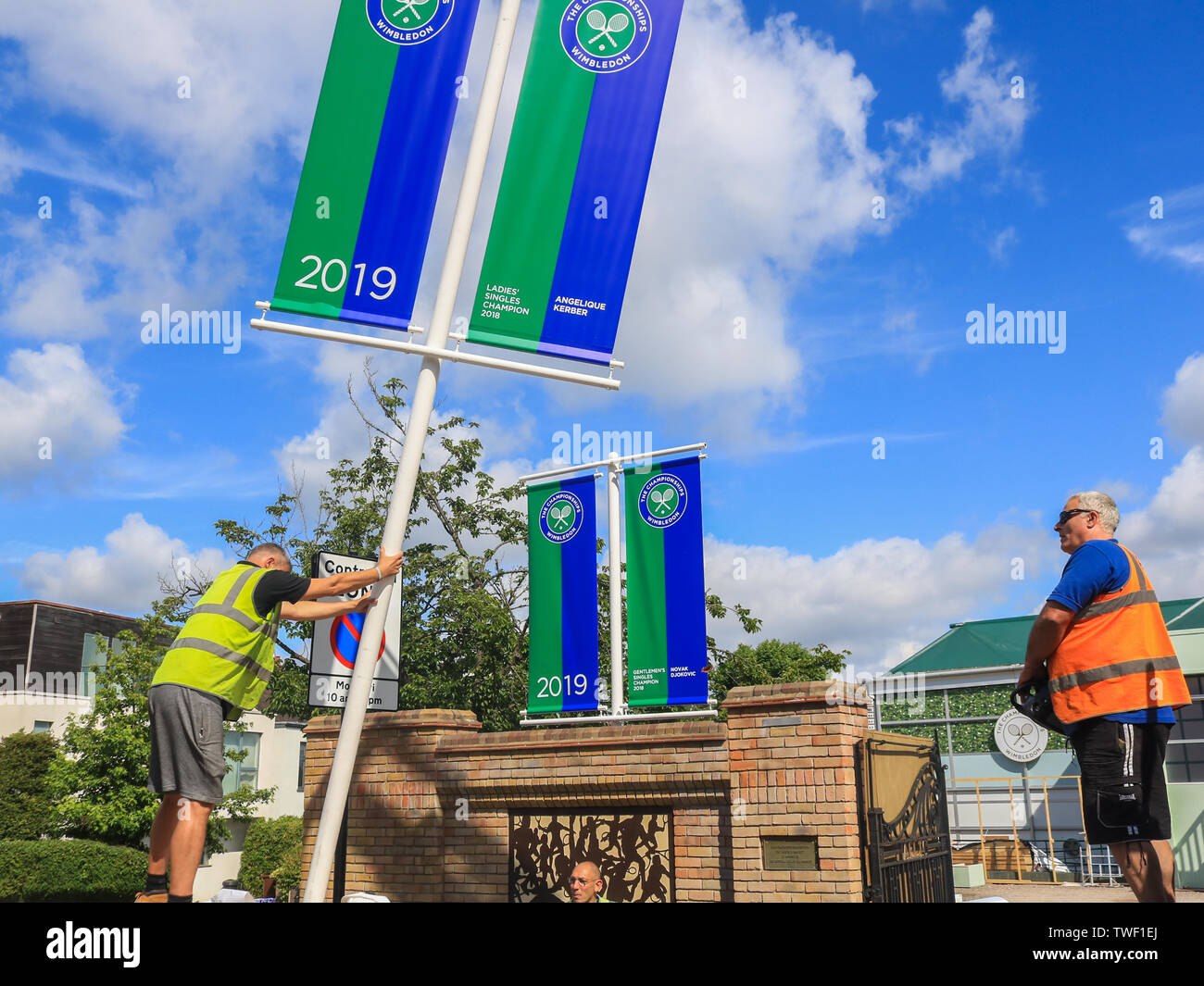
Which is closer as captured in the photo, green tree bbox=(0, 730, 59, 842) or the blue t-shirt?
the blue t-shirt

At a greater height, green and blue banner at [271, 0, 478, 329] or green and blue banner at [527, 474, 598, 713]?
green and blue banner at [271, 0, 478, 329]

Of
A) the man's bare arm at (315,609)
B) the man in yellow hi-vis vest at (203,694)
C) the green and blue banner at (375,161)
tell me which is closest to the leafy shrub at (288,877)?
the man's bare arm at (315,609)

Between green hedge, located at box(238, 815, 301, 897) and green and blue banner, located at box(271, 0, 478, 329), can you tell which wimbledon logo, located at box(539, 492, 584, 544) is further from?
green hedge, located at box(238, 815, 301, 897)

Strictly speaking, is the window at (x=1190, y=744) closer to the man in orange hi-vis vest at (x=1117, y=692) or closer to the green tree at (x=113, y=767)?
the man in orange hi-vis vest at (x=1117, y=692)

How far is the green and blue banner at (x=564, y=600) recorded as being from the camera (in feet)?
37.5

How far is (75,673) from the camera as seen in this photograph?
41.2m

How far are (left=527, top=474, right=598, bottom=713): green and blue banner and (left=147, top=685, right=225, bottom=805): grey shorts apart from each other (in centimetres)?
709

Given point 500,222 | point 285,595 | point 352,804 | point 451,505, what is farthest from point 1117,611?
point 451,505

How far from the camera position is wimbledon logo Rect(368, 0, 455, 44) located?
21.7 feet

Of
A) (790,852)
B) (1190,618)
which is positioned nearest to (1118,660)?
(790,852)

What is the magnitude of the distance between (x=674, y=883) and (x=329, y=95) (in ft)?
23.2

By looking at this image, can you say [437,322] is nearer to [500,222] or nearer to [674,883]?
[500,222]

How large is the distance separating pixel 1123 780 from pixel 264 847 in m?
30.2

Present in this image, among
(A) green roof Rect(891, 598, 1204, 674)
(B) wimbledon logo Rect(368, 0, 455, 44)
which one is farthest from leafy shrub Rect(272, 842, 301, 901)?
(A) green roof Rect(891, 598, 1204, 674)
